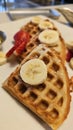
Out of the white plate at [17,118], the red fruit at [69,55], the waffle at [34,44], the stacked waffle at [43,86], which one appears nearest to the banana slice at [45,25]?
the waffle at [34,44]

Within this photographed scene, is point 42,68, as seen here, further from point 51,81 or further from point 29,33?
point 29,33

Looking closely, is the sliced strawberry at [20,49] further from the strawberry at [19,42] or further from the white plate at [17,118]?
the white plate at [17,118]

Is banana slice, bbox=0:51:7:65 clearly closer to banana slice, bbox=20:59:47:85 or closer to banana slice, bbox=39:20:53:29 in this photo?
banana slice, bbox=20:59:47:85

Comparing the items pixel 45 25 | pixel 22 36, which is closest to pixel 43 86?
pixel 22 36

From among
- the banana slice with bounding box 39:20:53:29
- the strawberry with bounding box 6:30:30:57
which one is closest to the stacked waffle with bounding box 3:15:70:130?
the strawberry with bounding box 6:30:30:57

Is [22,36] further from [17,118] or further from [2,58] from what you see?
[17,118]

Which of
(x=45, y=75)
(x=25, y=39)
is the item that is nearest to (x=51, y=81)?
(x=45, y=75)
